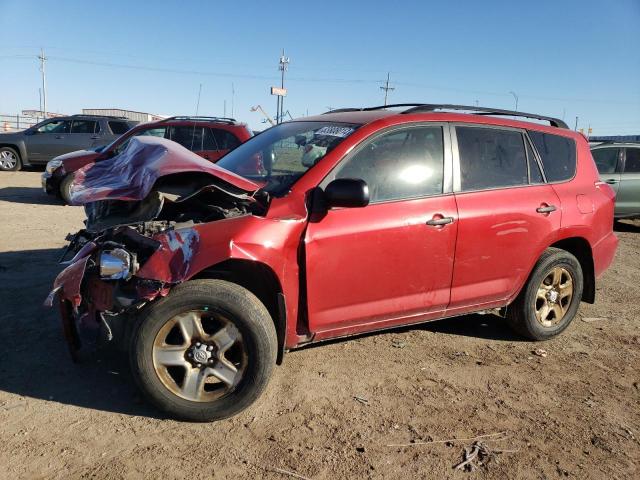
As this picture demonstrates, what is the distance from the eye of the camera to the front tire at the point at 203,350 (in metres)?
2.81

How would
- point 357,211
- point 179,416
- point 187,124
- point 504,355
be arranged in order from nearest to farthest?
point 179,416, point 357,211, point 504,355, point 187,124

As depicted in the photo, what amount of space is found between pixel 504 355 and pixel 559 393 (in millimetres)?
618

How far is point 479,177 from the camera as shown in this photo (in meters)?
3.81

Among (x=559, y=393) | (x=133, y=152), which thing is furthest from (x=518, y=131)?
(x=133, y=152)

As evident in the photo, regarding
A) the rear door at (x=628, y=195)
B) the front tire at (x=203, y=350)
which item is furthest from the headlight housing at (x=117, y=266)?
the rear door at (x=628, y=195)

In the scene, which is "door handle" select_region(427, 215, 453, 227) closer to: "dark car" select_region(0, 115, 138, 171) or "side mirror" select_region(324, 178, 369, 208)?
"side mirror" select_region(324, 178, 369, 208)

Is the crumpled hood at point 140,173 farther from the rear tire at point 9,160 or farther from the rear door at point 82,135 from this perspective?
the rear tire at point 9,160

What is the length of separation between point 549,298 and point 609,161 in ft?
22.6

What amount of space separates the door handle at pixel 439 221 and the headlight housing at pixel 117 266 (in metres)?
1.91

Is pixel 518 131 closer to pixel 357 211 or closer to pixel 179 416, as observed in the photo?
pixel 357 211

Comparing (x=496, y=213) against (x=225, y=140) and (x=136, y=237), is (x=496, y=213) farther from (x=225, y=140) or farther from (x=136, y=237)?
(x=225, y=140)

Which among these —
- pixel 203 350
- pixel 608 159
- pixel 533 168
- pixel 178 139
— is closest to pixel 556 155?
pixel 533 168

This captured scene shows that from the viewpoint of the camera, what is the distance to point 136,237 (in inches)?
115

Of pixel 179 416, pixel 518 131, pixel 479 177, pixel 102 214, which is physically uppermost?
pixel 518 131
